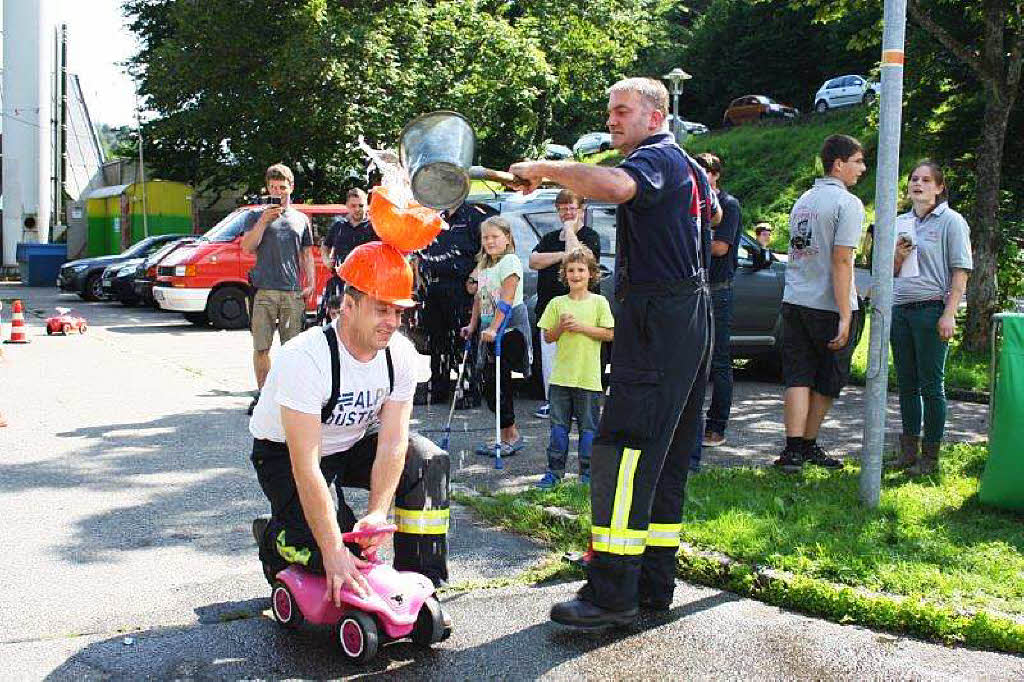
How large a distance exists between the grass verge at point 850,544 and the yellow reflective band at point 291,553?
1790 mm

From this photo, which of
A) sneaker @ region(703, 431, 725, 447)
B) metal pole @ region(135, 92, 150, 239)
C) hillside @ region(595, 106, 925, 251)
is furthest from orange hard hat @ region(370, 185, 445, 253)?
metal pole @ region(135, 92, 150, 239)

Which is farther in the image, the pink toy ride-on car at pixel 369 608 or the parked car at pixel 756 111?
the parked car at pixel 756 111

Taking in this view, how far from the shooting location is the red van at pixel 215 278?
1903 centimetres

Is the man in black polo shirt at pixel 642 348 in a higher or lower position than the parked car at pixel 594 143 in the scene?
→ lower

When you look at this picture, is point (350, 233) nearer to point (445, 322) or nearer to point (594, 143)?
point (445, 322)

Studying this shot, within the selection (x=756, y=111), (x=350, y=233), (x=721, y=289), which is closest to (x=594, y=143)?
(x=756, y=111)

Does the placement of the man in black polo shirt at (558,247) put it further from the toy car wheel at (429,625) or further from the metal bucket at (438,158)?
the toy car wheel at (429,625)

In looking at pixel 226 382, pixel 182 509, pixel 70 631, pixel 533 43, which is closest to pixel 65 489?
pixel 182 509

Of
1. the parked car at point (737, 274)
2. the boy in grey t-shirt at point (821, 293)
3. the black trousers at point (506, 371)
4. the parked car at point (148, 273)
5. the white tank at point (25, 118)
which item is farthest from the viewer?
the white tank at point (25, 118)

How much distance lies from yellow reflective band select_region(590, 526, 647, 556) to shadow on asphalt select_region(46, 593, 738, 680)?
1.14 ft

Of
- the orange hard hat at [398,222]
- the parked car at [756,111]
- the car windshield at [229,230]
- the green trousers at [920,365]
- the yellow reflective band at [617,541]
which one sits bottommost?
the yellow reflective band at [617,541]

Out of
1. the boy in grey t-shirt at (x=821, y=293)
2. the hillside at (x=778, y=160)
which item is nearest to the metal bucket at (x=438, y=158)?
the boy in grey t-shirt at (x=821, y=293)

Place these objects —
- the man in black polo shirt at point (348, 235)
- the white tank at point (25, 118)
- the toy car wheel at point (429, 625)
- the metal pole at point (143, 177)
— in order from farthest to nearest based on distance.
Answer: the white tank at point (25, 118), the metal pole at point (143, 177), the man in black polo shirt at point (348, 235), the toy car wheel at point (429, 625)

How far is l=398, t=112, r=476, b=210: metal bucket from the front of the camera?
4.82m
